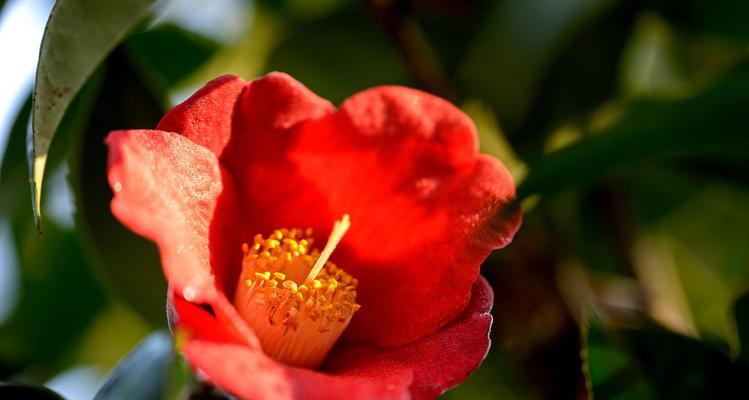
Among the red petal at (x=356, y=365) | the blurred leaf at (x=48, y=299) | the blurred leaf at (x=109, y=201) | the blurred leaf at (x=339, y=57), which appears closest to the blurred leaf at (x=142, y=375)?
the blurred leaf at (x=109, y=201)

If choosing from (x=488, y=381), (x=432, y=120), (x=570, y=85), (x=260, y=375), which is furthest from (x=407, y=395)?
(x=570, y=85)

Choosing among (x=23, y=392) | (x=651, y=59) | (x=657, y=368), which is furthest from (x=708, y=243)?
(x=23, y=392)

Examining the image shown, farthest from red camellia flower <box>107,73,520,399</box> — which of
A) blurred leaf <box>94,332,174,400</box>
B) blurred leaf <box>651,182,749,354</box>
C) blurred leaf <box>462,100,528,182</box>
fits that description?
blurred leaf <box>651,182,749,354</box>

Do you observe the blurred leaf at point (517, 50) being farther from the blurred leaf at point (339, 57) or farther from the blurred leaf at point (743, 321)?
Answer: the blurred leaf at point (743, 321)

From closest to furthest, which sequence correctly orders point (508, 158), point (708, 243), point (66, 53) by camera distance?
point (66, 53) → point (508, 158) → point (708, 243)

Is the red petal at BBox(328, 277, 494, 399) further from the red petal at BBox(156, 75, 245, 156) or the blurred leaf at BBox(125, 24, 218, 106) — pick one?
the blurred leaf at BBox(125, 24, 218, 106)

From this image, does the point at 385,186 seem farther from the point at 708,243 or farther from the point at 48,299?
the point at 708,243
